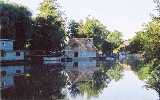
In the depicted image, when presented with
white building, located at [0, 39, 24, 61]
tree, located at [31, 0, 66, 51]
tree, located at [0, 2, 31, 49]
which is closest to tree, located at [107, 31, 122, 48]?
tree, located at [31, 0, 66, 51]

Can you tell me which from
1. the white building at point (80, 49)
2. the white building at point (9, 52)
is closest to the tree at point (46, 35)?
the white building at point (9, 52)

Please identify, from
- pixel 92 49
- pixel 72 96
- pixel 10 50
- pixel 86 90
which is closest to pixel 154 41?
pixel 86 90

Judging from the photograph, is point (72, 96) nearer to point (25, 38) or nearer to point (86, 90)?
point (86, 90)

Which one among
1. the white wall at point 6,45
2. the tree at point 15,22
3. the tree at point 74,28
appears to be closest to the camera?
the tree at point 15,22

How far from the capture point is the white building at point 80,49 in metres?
80.4

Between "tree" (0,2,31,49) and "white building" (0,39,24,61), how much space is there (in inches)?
31.1

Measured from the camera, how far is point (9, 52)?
5591 centimetres

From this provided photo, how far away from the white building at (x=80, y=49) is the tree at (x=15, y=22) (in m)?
20.2

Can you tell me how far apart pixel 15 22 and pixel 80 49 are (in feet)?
88.7

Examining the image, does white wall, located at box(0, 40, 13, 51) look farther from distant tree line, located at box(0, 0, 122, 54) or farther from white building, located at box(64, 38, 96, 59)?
white building, located at box(64, 38, 96, 59)

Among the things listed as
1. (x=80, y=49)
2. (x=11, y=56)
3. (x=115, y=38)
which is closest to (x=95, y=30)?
(x=80, y=49)

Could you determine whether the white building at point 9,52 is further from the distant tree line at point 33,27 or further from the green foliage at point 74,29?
the green foliage at point 74,29

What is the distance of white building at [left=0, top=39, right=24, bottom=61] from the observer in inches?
2169

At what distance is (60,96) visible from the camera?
71.7ft
